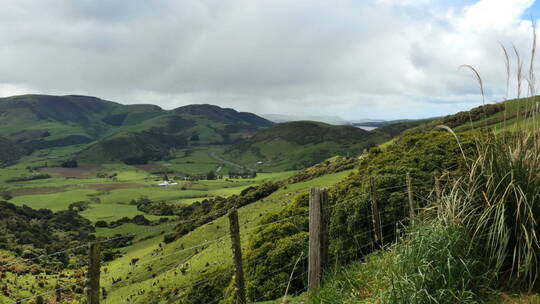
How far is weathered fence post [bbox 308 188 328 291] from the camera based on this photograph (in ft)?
20.6

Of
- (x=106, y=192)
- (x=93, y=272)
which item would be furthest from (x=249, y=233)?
(x=106, y=192)

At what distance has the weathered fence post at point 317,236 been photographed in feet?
20.6

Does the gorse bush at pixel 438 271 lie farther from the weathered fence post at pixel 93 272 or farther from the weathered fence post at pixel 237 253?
the weathered fence post at pixel 93 272

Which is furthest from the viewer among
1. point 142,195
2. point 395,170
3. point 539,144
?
point 142,195

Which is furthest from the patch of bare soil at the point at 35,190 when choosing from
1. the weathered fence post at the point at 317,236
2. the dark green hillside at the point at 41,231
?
the weathered fence post at the point at 317,236

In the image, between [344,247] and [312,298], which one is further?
[344,247]

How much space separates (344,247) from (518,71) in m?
6.87

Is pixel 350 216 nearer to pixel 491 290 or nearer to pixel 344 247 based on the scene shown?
pixel 344 247

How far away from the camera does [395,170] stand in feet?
41.8

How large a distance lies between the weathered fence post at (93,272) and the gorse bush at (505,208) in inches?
195

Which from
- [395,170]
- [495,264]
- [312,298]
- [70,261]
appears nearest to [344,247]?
[395,170]

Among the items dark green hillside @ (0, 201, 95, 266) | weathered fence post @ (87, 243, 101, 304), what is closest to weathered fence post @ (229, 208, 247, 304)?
weathered fence post @ (87, 243, 101, 304)

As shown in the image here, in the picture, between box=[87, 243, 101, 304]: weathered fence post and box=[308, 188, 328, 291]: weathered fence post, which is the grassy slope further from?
box=[87, 243, 101, 304]: weathered fence post

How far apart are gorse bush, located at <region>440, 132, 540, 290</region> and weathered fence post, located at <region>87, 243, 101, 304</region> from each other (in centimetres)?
495
